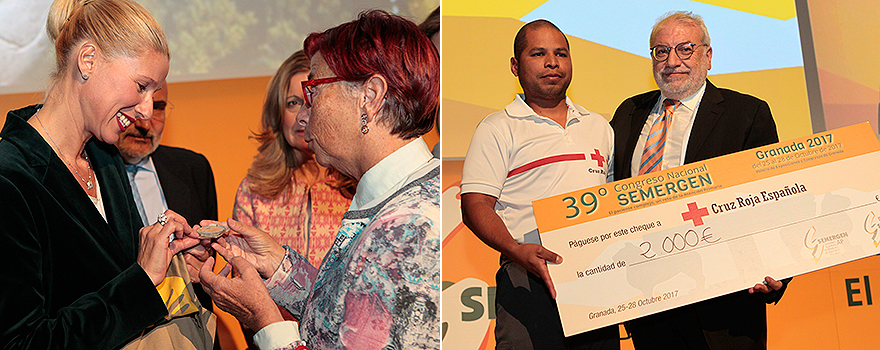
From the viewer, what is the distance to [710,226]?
2168 millimetres

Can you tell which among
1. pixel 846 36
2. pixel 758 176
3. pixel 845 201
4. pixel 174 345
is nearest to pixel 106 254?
pixel 174 345

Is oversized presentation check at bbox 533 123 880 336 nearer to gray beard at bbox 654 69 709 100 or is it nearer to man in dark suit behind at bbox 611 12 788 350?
man in dark suit behind at bbox 611 12 788 350

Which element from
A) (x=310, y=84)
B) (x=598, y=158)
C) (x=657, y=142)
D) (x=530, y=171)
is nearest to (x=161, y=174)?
(x=310, y=84)

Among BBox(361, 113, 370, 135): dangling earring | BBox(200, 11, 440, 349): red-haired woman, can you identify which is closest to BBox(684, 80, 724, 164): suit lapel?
BBox(200, 11, 440, 349): red-haired woman

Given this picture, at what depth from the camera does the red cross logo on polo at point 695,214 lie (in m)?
2.17

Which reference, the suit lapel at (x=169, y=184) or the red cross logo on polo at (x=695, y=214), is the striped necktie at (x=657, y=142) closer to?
the red cross logo on polo at (x=695, y=214)

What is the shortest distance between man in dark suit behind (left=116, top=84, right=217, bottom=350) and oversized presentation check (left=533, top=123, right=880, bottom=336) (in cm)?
180

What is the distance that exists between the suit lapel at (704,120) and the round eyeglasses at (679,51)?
0.16m

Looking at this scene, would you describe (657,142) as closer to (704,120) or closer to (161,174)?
(704,120)

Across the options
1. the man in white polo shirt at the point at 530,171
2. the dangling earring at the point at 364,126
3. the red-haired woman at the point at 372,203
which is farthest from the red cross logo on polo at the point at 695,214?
the dangling earring at the point at 364,126

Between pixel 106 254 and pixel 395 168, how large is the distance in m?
0.95

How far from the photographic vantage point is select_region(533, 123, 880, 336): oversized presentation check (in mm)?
2135

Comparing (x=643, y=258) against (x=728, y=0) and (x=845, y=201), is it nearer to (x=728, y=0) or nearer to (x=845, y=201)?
(x=845, y=201)

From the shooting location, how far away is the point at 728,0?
2592mm
